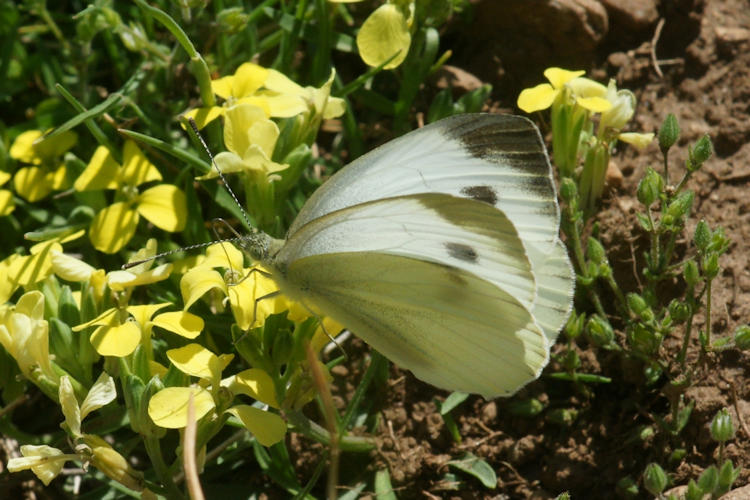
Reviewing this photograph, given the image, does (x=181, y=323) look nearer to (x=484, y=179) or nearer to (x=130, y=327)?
(x=130, y=327)

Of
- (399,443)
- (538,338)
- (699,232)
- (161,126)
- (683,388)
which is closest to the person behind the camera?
(538,338)

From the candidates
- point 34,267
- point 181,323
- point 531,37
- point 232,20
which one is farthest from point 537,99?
point 34,267

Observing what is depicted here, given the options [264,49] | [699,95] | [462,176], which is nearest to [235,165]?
[462,176]

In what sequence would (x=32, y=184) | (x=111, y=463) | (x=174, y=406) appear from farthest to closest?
(x=32, y=184) < (x=111, y=463) < (x=174, y=406)

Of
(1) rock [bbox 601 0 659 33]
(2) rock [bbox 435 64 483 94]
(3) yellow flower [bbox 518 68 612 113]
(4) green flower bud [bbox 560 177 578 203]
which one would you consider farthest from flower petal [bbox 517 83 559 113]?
(1) rock [bbox 601 0 659 33]

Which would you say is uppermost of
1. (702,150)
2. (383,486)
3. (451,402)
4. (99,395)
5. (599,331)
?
(702,150)

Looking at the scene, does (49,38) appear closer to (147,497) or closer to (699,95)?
(147,497)
